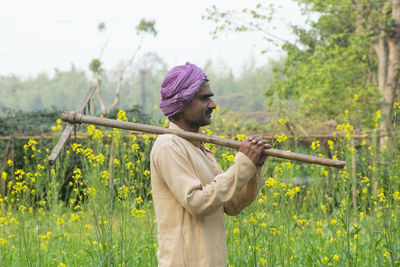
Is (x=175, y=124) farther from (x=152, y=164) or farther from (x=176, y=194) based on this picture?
(x=176, y=194)

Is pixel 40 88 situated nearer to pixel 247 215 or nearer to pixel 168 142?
pixel 247 215

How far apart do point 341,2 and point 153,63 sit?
39035 millimetres

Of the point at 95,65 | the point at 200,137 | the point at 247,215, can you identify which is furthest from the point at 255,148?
the point at 95,65

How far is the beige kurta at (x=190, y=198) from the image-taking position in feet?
6.86

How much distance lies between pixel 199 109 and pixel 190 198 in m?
0.42

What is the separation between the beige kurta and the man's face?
10 centimetres

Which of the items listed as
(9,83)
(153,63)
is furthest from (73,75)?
(153,63)

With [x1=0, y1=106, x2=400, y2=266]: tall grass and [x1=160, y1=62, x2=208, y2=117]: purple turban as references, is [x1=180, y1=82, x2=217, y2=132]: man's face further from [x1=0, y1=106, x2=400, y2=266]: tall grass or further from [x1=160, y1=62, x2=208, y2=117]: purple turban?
[x1=0, y1=106, x2=400, y2=266]: tall grass

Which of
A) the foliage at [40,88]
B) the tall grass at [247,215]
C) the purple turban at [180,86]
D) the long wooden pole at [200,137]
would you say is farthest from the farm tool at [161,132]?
the foliage at [40,88]

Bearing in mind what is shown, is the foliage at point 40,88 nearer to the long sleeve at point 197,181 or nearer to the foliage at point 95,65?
the foliage at point 95,65

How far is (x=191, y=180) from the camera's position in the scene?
2115 millimetres

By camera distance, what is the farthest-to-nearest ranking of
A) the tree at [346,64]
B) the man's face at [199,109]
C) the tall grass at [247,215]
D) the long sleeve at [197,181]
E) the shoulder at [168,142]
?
the tree at [346,64] < the tall grass at [247,215] < the man's face at [199,109] < the shoulder at [168,142] < the long sleeve at [197,181]

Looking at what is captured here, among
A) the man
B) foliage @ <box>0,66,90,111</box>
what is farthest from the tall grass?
foliage @ <box>0,66,90,111</box>

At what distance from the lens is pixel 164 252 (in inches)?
86.0
